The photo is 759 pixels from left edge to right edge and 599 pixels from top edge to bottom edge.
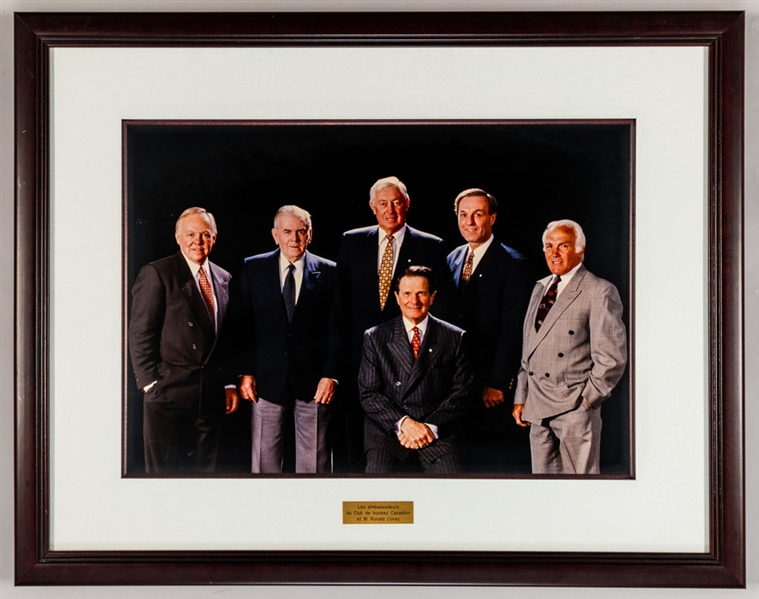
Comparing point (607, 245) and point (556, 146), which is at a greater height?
point (556, 146)

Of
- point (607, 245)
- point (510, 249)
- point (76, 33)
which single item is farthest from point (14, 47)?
point (607, 245)

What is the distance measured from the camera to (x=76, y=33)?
0.93m

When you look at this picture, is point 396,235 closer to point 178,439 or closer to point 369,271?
point 369,271

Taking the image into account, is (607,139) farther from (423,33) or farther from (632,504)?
(632,504)

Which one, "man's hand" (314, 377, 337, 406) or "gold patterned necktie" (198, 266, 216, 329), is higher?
"gold patterned necktie" (198, 266, 216, 329)

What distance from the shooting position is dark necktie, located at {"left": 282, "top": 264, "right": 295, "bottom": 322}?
3.07 feet

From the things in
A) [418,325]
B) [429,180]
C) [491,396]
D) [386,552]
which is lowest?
[386,552]

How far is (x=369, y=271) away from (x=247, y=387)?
0.25 m

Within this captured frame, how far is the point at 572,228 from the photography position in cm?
93

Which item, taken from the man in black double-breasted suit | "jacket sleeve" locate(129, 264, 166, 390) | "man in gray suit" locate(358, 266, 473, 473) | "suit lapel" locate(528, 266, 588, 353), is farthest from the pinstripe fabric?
"jacket sleeve" locate(129, 264, 166, 390)

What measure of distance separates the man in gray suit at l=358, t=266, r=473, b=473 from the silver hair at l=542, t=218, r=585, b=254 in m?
0.19

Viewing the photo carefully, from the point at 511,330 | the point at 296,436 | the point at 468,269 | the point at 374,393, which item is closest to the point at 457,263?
the point at 468,269

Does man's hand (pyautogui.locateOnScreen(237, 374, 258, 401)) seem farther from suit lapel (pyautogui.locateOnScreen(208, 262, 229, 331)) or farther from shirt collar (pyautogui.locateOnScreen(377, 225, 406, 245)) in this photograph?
shirt collar (pyautogui.locateOnScreen(377, 225, 406, 245))

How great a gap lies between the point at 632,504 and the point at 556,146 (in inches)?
21.6
